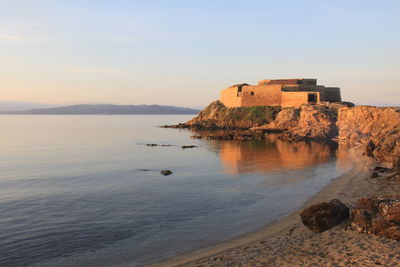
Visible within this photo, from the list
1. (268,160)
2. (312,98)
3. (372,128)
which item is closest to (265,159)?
(268,160)

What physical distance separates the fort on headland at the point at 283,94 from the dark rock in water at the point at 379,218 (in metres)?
72.3

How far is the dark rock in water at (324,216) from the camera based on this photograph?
47.5ft

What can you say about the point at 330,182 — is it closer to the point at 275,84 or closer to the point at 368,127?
the point at 368,127

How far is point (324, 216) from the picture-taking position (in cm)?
1469

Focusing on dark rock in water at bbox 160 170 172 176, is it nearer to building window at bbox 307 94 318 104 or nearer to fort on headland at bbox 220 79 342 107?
fort on headland at bbox 220 79 342 107

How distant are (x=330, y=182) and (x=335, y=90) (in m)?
75.5

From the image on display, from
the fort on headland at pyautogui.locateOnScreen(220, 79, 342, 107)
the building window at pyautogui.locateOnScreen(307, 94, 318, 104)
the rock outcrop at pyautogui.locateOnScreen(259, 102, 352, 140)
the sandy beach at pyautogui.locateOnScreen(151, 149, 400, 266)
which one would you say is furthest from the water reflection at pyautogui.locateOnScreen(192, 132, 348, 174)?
the fort on headland at pyautogui.locateOnScreen(220, 79, 342, 107)

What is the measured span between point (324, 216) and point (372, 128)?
1832 inches

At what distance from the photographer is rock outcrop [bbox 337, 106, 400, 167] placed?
3609 cm

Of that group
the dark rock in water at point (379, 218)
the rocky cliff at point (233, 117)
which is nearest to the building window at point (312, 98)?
the rocky cliff at point (233, 117)

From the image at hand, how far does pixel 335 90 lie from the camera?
94.7 meters

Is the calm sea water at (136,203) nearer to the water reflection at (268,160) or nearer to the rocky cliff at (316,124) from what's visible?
the water reflection at (268,160)

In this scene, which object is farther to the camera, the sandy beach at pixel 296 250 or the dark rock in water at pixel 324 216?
the dark rock in water at pixel 324 216

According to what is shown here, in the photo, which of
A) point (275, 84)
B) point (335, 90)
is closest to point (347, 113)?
point (335, 90)
